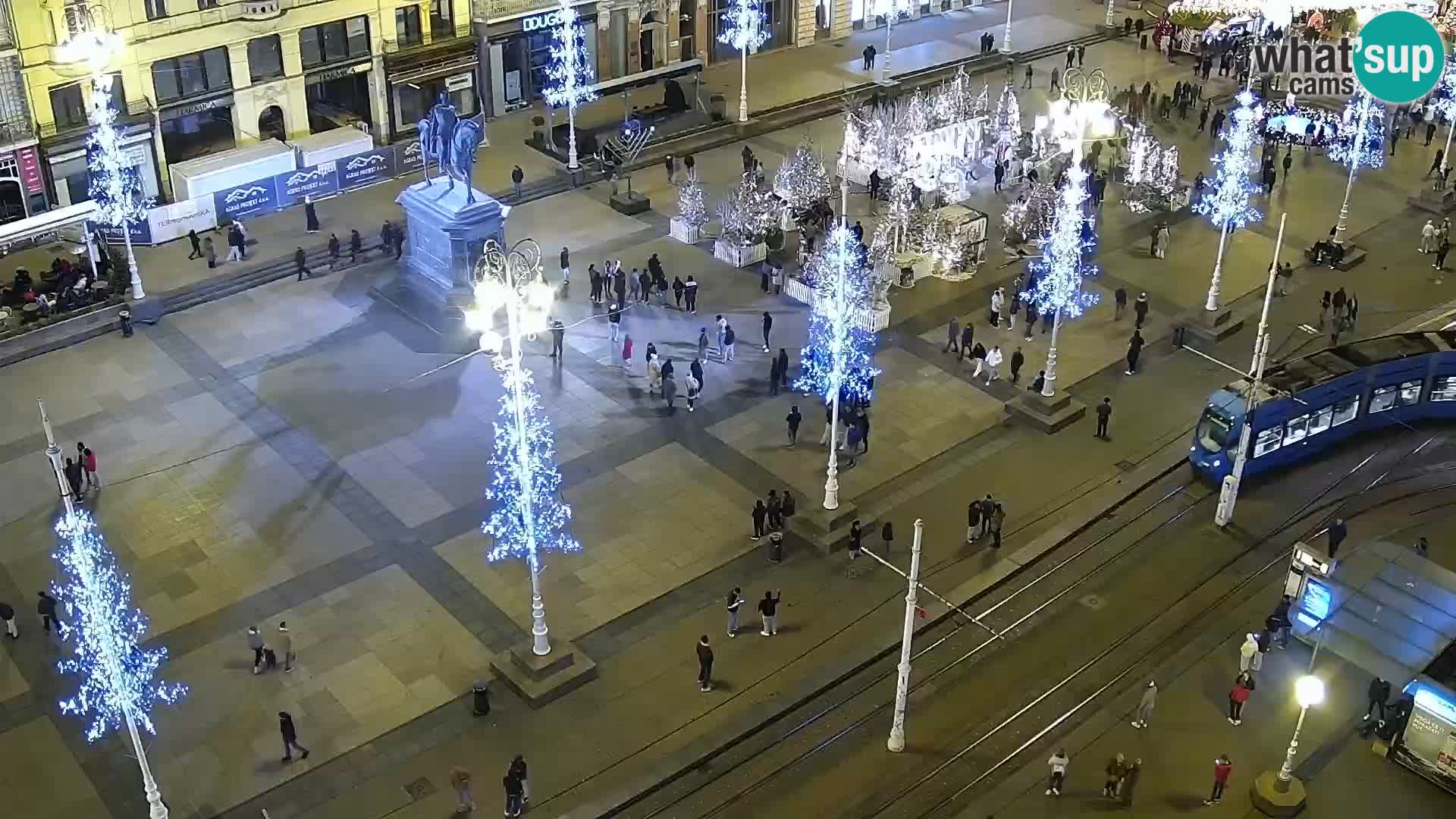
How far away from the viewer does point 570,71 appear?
55156 mm

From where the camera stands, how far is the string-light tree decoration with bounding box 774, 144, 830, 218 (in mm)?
50406

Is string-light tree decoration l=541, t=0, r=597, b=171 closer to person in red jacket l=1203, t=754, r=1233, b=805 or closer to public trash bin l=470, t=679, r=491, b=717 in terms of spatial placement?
public trash bin l=470, t=679, r=491, b=717

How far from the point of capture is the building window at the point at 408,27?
55438mm

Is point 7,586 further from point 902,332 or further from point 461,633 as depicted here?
point 902,332

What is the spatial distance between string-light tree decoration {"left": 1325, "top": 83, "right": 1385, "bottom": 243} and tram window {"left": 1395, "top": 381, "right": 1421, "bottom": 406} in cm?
1334

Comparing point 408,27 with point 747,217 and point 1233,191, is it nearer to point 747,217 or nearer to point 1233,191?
point 747,217

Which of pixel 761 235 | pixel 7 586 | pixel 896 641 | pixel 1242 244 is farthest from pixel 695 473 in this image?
pixel 1242 244

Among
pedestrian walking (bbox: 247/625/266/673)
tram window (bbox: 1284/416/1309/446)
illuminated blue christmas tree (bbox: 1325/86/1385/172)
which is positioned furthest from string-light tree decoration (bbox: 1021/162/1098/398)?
pedestrian walking (bbox: 247/625/266/673)

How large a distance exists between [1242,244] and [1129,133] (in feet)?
22.3

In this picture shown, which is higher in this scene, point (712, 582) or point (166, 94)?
point (166, 94)

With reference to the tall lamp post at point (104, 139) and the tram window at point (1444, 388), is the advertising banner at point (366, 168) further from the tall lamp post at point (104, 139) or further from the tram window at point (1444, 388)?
the tram window at point (1444, 388)

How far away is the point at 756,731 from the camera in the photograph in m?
29.9

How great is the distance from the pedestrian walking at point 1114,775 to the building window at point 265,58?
38.8 meters

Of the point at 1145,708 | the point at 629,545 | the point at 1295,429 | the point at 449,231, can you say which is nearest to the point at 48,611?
the point at 629,545
